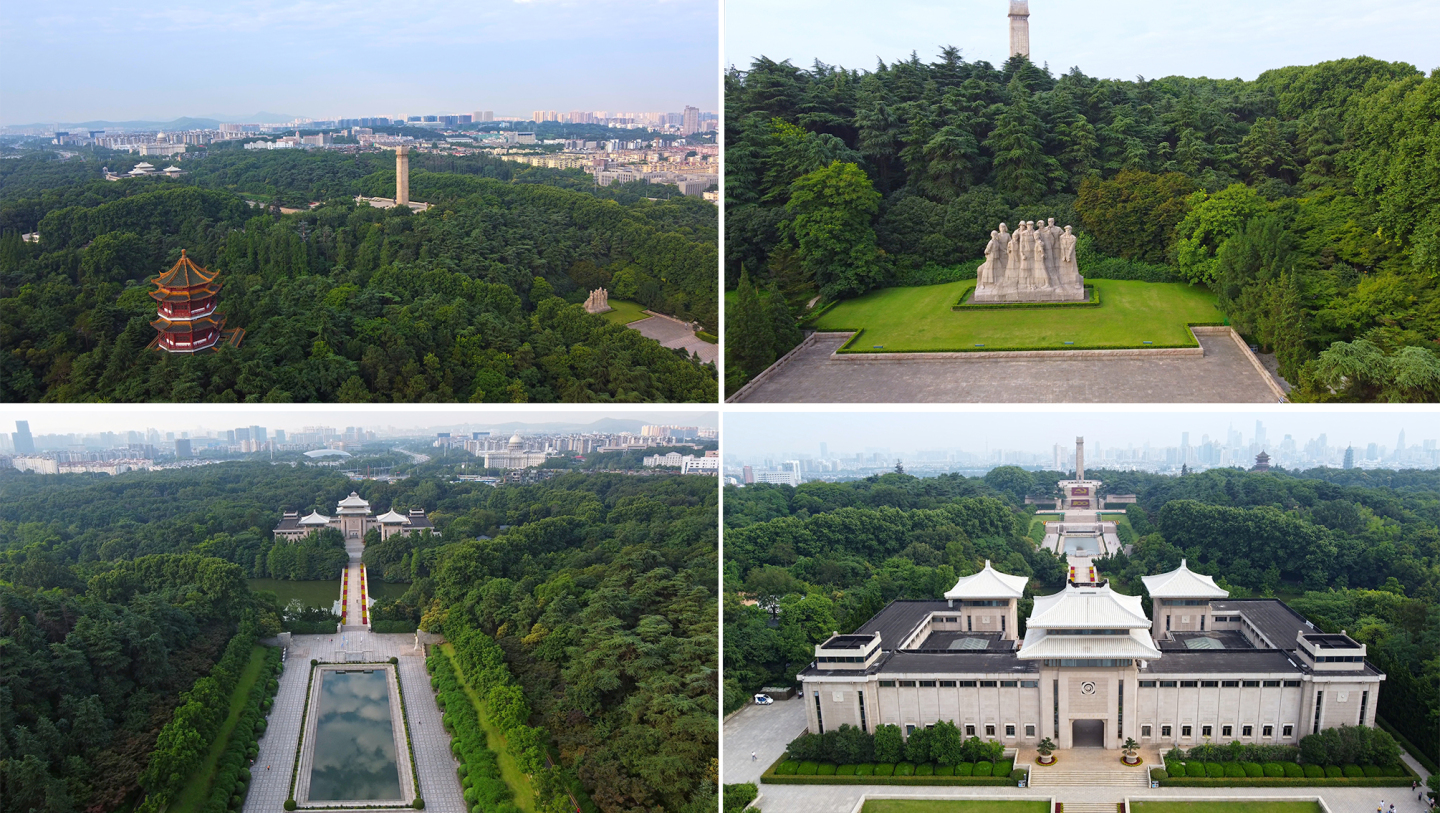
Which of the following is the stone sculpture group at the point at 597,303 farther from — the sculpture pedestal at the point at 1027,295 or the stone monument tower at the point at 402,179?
the sculpture pedestal at the point at 1027,295

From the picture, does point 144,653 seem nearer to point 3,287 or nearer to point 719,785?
point 3,287

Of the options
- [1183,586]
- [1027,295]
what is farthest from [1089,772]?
[1027,295]

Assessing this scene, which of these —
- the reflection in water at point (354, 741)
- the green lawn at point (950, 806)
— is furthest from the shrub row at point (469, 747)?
the green lawn at point (950, 806)

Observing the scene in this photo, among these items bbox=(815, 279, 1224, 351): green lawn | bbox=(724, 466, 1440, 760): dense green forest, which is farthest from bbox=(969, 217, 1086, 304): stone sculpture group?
bbox=(724, 466, 1440, 760): dense green forest

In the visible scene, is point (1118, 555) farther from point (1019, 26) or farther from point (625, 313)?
point (625, 313)

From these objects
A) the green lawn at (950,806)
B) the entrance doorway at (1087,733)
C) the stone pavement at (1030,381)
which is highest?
the stone pavement at (1030,381)

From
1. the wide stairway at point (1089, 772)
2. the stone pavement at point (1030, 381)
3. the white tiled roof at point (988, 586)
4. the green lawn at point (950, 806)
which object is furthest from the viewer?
the white tiled roof at point (988, 586)
